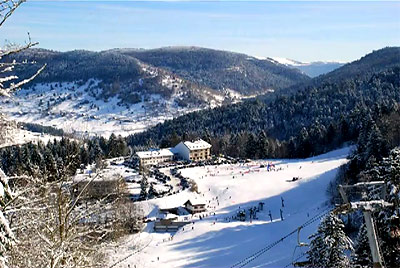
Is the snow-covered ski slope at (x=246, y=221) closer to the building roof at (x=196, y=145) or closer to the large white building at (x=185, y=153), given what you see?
the large white building at (x=185, y=153)

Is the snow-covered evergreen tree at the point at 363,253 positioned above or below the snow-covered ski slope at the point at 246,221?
above

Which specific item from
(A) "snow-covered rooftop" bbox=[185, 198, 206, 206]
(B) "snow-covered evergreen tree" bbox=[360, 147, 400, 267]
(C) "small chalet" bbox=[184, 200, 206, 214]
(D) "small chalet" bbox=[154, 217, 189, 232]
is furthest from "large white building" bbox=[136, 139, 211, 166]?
(B) "snow-covered evergreen tree" bbox=[360, 147, 400, 267]

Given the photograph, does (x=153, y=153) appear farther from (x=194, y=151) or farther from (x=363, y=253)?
(x=363, y=253)

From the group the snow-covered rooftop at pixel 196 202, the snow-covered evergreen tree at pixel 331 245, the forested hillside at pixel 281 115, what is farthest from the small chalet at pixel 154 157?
the snow-covered evergreen tree at pixel 331 245

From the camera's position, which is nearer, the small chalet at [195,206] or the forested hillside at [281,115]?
the small chalet at [195,206]

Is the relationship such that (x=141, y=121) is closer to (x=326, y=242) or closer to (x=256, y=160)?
(x=256, y=160)

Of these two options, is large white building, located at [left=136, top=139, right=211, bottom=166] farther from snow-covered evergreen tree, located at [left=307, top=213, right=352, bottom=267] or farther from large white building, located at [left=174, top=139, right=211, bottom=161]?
snow-covered evergreen tree, located at [left=307, top=213, right=352, bottom=267]

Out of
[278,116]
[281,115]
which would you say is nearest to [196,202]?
[278,116]
